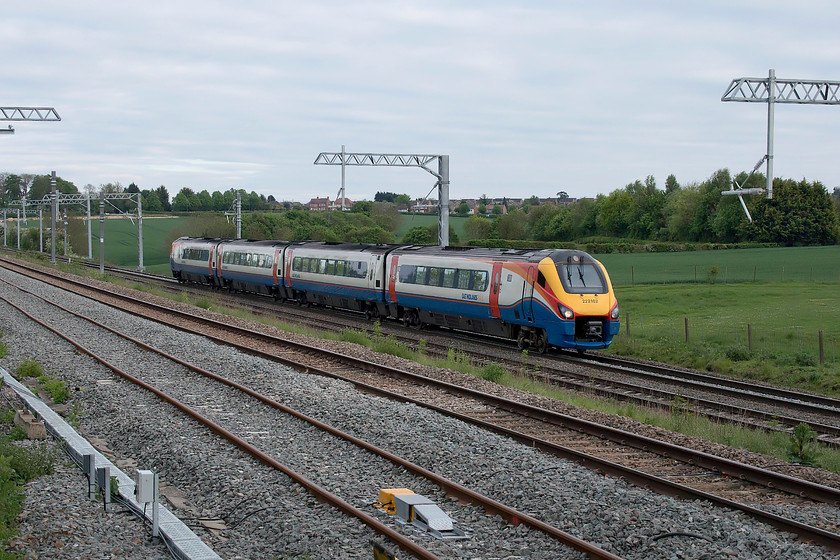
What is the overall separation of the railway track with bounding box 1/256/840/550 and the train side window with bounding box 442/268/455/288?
7328 mm

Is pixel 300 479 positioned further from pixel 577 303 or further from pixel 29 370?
pixel 577 303

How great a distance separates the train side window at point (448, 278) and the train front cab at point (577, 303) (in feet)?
13.2

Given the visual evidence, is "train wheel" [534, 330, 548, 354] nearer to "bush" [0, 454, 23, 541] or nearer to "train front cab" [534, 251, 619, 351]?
"train front cab" [534, 251, 619, 351]

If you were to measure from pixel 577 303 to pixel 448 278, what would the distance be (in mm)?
5280

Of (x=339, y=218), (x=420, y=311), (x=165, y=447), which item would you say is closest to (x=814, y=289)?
(x=420, y=311)

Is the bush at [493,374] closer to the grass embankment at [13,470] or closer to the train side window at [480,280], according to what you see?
the train side window at [480,280]

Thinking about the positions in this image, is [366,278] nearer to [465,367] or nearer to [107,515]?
[465,367]

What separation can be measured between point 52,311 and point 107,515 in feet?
75.3

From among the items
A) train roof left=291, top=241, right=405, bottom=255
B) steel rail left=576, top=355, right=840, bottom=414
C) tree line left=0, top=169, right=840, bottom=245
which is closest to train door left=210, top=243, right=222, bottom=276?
train roof left=291, top=241, right=405, bottom=255

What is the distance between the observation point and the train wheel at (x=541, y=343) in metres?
21.9

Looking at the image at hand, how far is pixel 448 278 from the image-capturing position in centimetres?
2522

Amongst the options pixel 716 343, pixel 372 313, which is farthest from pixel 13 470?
pixel 372 313

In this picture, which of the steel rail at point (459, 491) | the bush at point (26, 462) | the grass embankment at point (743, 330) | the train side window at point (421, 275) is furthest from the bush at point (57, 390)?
the grass embankment at point (743, 330)

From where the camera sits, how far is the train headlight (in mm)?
20802
